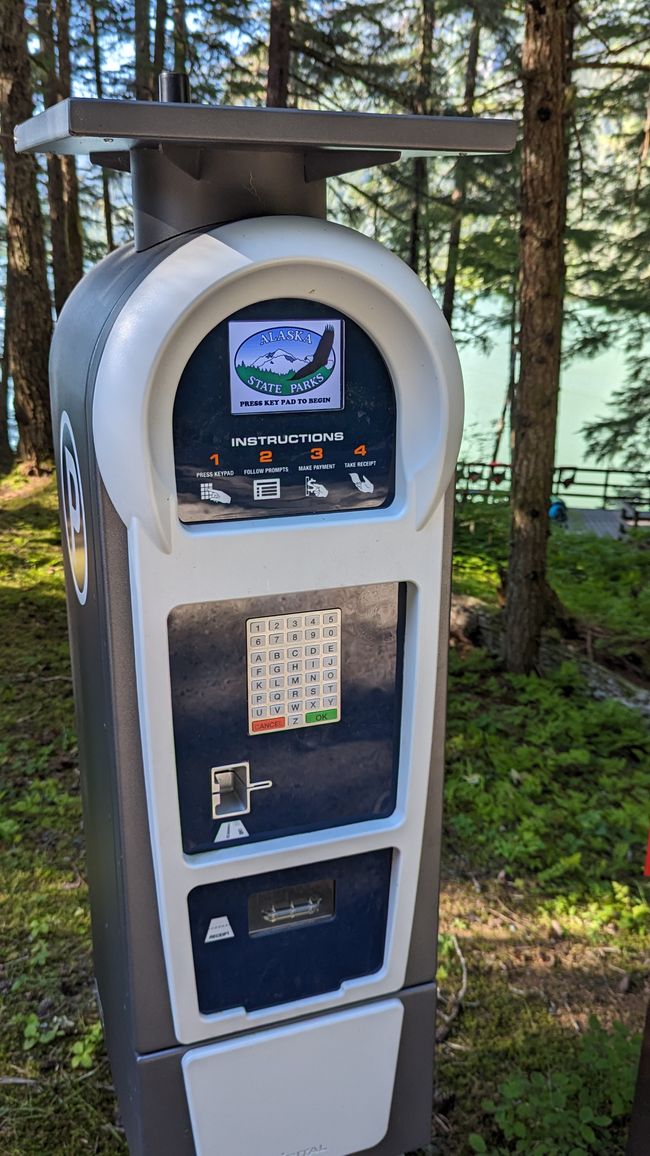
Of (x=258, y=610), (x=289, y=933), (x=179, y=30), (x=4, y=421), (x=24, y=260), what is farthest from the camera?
(x=4, y=421)

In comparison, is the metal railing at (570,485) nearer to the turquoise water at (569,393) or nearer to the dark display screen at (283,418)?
the dark display screen at (283,418)

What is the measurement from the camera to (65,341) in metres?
1.98

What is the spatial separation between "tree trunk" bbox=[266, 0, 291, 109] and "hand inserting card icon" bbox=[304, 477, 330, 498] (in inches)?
258

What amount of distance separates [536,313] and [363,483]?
3259 millimetres

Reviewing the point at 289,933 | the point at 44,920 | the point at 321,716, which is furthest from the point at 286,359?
the point at 44,920

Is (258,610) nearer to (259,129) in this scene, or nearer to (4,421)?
(259,129)

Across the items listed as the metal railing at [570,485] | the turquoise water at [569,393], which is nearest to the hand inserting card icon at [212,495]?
the metal railing at [570,485]

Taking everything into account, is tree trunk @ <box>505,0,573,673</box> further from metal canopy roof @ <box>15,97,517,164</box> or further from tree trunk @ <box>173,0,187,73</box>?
tree trunk @ <box>173,0,187,73</box>

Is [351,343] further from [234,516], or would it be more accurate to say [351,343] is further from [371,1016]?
[371,1016]

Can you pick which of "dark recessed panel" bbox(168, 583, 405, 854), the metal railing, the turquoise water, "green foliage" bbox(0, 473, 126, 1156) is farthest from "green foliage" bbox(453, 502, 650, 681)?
the turquoise water

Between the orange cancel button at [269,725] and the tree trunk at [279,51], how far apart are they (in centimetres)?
675

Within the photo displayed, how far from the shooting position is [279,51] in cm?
724

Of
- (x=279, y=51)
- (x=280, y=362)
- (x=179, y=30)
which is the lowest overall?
(x=280, y=362)

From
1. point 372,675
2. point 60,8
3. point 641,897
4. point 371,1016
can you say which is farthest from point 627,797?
point 60,8
